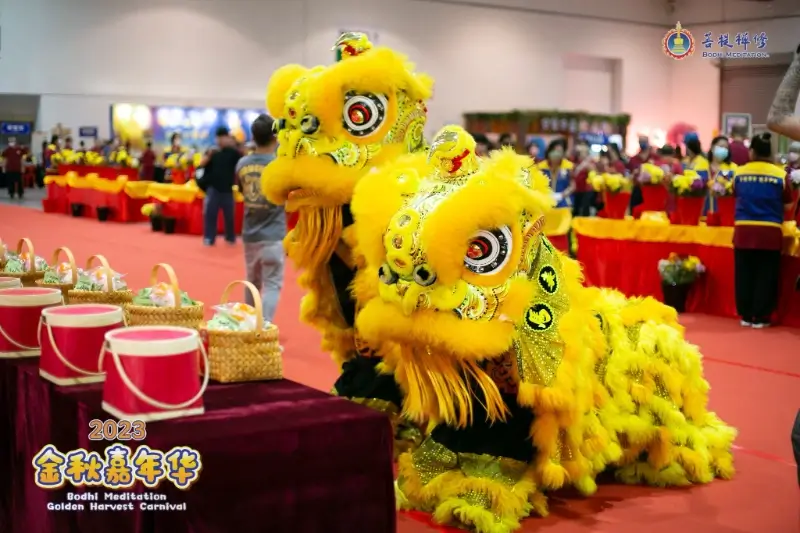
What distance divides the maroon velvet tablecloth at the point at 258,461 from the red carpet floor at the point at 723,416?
115 centimetres

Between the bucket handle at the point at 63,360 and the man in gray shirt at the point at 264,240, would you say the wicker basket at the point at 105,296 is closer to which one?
the bucket handle at the point at 63,360

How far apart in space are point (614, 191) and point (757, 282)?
163cm

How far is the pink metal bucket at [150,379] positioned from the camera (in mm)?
1982

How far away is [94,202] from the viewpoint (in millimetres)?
16453

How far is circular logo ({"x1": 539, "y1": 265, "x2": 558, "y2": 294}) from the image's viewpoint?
10.7ft

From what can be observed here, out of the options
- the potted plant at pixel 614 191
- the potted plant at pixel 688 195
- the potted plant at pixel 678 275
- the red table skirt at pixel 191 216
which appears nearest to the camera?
the potted plant at pixel 688 195

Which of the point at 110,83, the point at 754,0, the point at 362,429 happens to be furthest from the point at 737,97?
the point at 362,429

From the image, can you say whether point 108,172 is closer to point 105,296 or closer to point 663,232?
point 663,232

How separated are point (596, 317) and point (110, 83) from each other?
17321 millimetres

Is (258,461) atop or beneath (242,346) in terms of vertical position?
beneath

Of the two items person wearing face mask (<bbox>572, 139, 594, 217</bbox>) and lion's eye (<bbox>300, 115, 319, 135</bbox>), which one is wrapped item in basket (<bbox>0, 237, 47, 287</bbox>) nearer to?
lion's eye (<bbox>300, 115, 319, 135</bbox>)

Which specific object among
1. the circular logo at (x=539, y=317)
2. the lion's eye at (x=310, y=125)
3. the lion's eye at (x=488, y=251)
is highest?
the lion's eye at (x=310, y=125)

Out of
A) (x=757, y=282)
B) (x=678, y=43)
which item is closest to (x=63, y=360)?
(x=757, y=282)

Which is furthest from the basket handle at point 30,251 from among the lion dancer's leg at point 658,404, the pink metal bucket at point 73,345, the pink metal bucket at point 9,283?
the lion dancer's leg at point 658,404
